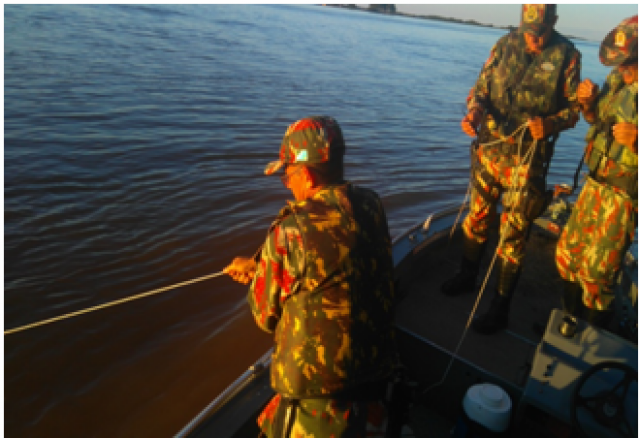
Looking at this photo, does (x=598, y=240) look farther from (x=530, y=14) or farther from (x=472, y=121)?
(x=530, y=14)

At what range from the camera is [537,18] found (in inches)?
137

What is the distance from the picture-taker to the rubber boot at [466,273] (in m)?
4.02

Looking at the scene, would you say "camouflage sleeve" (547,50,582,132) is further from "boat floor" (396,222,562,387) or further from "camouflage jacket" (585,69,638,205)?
"boat floor" (396,222,562,387)

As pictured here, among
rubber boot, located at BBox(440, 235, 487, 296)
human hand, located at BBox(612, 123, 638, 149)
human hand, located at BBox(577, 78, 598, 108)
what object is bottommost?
rubber boot, located at BBox(440, 235, 487, 296)

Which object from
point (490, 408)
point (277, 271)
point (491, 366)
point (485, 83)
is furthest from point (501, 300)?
point (277, 271)

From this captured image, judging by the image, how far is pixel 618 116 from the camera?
10.2 feet

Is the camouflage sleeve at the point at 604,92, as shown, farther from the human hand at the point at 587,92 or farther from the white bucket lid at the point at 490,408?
the white bucket lid at the point at 490,408

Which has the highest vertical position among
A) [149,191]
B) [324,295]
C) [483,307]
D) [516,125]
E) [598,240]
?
[516,125]

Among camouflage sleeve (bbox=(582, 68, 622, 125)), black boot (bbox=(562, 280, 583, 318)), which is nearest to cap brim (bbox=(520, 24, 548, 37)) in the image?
camouflage sleeve (bbox=(582, 68, 622, 125))

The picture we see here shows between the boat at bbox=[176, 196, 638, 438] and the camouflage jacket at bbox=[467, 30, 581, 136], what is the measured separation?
4.07ft

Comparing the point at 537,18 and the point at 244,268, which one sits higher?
the point at 537,18

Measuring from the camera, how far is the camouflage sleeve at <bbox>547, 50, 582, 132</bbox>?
3420 mm

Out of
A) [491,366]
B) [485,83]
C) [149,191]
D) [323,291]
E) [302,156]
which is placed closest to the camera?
[323,291]

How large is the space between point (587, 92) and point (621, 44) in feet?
1.09
